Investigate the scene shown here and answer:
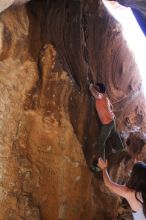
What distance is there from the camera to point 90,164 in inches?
141

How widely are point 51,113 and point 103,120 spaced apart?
542mm

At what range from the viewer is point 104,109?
11.3 ft

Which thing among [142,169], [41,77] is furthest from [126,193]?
[41,77]

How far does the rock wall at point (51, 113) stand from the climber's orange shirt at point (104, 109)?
160mm

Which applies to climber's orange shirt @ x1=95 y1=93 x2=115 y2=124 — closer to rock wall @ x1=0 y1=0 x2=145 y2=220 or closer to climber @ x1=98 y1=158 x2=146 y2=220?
rock wall @ x1=0 y1=0 x2=145 y2=220

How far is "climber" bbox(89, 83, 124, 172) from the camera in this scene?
3.40 metres

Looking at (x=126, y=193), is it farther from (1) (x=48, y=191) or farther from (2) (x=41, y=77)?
(2) (x=41, y=77)

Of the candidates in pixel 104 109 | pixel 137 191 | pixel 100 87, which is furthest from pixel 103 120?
pixel 137 191

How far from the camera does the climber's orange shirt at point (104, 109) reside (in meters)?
3.39

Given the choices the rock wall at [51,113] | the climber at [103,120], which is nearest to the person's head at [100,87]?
the climber at [103,120]

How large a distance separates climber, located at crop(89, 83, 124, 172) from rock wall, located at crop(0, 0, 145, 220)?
0.09 meters

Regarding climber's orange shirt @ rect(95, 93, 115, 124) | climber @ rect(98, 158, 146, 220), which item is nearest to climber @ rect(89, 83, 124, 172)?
climber's orange shirt @ rect(95, 93, 115, 124)

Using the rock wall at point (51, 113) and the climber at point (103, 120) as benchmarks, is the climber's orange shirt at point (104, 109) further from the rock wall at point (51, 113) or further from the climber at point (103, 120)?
the rock wall at point (51, 113)

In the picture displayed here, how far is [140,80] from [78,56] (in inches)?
53.6
